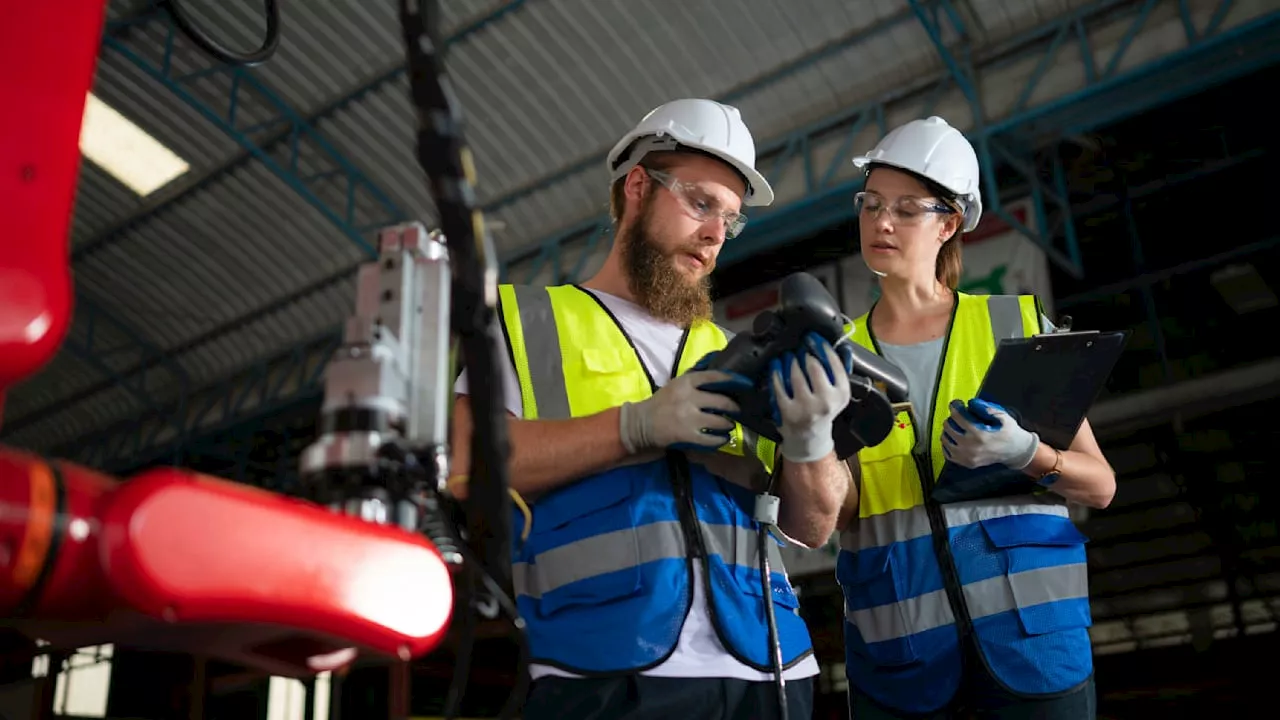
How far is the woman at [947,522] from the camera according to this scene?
2498 mm

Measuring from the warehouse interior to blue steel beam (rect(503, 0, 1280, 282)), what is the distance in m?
0.03

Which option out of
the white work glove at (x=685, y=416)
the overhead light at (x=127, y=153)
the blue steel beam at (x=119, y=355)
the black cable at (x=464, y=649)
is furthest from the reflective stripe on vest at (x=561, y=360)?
the blue steel beam at (x=119, y=355)

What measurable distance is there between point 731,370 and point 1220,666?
739cm

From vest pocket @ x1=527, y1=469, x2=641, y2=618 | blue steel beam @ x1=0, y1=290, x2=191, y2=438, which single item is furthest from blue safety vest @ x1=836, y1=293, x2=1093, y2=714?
blue steel beam @ x1=0, y1=290, x2=191, y2=438

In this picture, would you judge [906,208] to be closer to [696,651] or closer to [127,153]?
[696,651]

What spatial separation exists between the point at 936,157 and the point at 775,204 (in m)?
7.10

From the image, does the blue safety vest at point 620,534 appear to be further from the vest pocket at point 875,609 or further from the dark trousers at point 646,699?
the vest pocket at point 875,609

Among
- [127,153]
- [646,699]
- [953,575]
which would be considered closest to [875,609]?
[953,575]

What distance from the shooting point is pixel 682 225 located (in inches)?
96.7

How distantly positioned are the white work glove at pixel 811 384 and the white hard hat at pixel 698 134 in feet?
1.99

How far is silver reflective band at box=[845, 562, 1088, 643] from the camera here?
2537mm

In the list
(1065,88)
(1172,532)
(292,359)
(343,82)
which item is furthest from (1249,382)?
(292,359)

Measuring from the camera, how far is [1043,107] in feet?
27.6

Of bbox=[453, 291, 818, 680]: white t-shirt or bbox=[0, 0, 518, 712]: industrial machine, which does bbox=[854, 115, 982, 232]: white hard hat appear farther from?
bbox=[0, 0, 518, 712]: industrial machine
